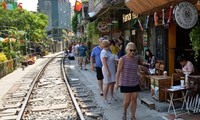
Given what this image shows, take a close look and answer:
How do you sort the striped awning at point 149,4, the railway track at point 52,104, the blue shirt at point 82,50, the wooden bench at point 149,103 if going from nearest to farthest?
the striped awning at point 149,4, the wooden bench at point 149,103, the railway track at point 52,104, the blue shirt at point 82,50

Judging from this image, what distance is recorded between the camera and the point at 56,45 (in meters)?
75.7

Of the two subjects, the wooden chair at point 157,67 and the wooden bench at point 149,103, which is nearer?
the wooden bench at point 149,103

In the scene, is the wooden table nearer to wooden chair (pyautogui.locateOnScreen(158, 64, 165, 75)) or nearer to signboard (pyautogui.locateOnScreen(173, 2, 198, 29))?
wooden chair (pyautogui.locateOnScreen(158, 64, 165, 75))

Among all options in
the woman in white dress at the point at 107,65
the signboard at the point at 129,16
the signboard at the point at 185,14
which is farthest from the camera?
the signboard at the point at 129,16

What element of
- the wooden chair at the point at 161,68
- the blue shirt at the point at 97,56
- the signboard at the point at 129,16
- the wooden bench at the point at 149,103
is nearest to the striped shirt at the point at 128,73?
the wooden bench at the point at 149,103

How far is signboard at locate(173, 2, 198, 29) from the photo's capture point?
7.17 metres

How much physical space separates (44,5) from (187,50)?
80491 mm

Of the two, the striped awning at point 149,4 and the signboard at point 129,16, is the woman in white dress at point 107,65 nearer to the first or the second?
the striped awning at point 149,4

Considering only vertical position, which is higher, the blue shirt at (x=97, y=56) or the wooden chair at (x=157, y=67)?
the blue shirt at (x=97, y=56)

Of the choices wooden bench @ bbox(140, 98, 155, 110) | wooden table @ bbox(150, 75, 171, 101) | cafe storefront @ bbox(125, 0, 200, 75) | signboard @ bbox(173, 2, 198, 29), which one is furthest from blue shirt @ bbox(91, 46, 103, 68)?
signboard @ bbox(173, 2, 198, 29)

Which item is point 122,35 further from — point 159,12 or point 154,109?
point 154,109

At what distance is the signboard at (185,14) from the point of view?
23.5ft

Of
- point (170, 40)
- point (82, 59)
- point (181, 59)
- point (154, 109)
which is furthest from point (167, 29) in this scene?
point (82, 59)

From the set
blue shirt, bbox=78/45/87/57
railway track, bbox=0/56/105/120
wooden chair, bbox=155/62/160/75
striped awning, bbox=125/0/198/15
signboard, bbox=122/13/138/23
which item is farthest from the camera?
blue shirt, bbox=78/45/87/57
